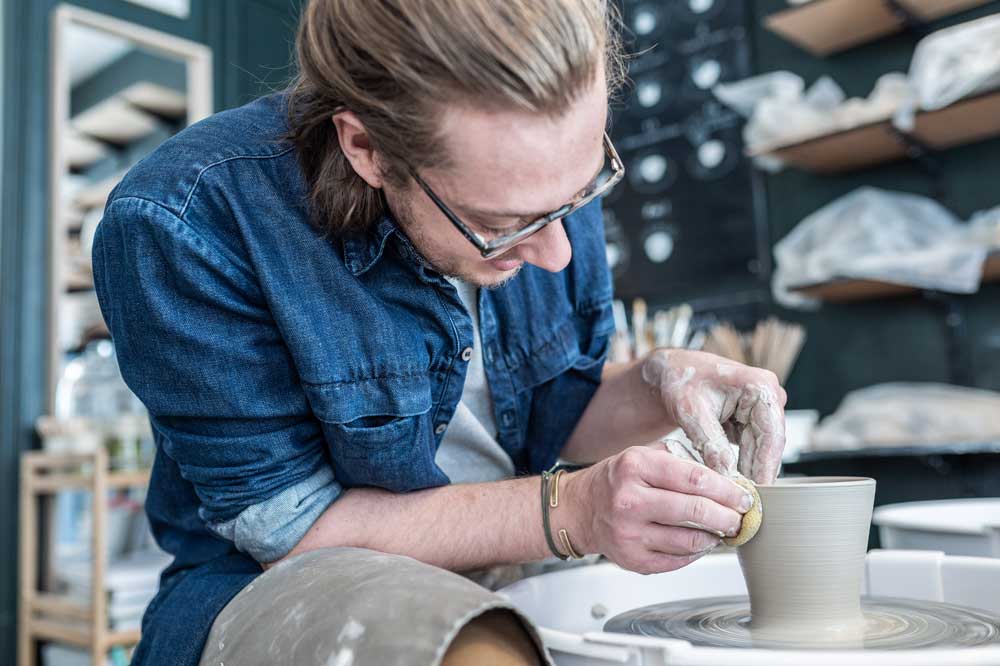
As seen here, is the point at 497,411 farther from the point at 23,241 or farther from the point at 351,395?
the point at 23,241

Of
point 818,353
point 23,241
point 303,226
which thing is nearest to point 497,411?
point 303,226

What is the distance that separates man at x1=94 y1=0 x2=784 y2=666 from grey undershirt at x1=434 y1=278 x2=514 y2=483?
0.04 meters

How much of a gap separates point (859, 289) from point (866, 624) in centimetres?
175

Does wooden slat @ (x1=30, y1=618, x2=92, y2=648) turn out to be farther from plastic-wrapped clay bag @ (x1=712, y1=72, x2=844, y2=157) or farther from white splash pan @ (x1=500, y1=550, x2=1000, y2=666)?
plastic-wrapped clay bag @ (x1=712, y1=72, x2=844, y2=157)

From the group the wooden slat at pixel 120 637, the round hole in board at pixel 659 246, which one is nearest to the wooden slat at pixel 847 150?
the round hole in board at pixel 659 246

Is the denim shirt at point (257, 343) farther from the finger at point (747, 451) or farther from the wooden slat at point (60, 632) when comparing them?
the wooden slat at point (60, 632)

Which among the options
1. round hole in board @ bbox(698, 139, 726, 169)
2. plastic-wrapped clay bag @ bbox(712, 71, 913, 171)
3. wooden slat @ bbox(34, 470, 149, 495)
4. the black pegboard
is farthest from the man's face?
round hole in board @ bbox(698, 139, 726, 169)

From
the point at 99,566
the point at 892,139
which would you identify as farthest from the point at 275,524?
the point at 892,139

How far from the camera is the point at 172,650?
0.79 meters

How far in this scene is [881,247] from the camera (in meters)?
2.26

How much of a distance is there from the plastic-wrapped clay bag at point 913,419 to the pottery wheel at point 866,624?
4.39 feet

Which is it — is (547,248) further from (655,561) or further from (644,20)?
(644,20)

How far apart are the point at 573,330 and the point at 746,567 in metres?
0.40

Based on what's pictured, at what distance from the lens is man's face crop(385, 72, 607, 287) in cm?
75
